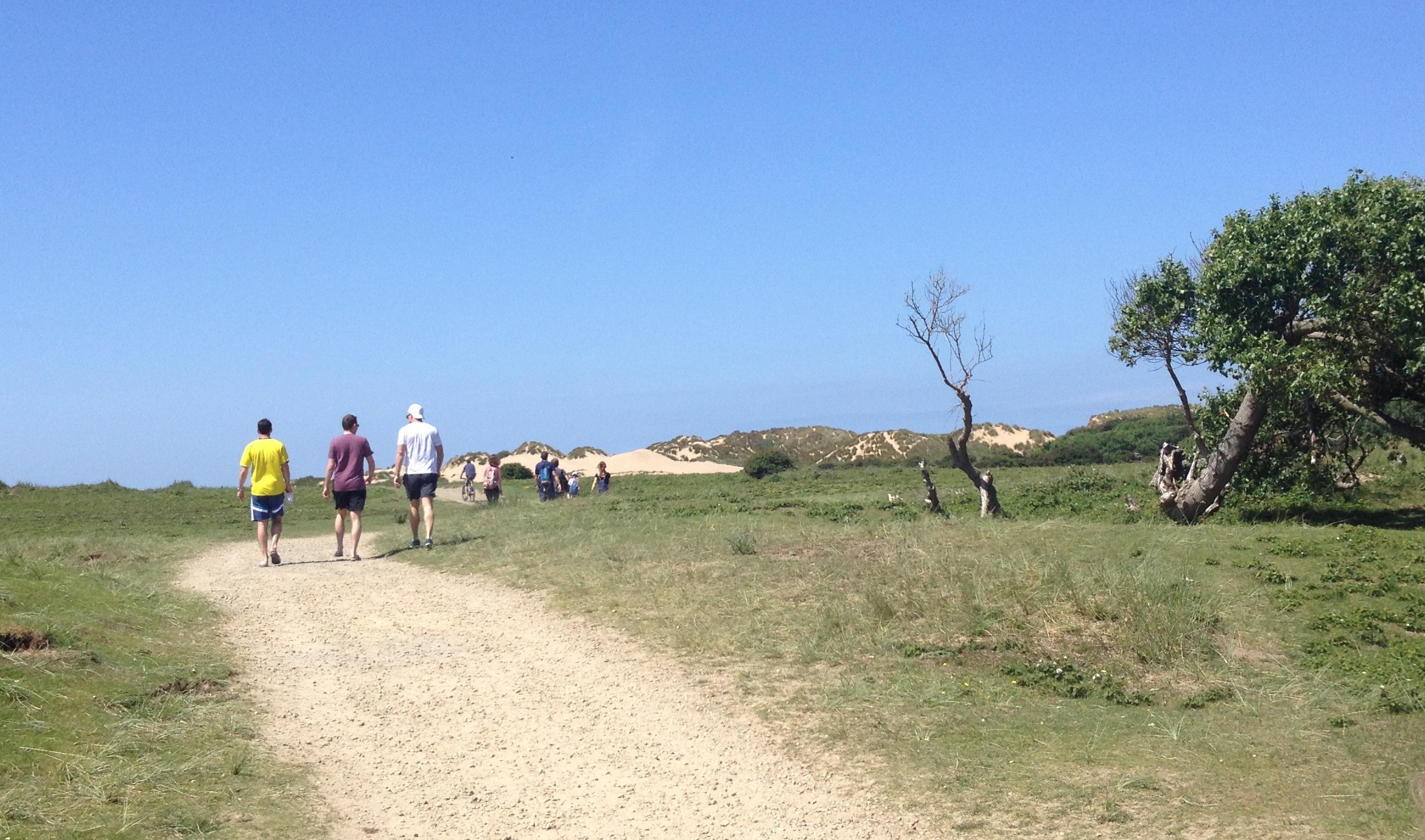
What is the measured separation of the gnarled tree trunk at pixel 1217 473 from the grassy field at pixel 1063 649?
3.88ft

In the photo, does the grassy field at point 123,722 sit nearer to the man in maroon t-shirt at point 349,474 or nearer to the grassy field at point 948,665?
the grassy field at point 948,665

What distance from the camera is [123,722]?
273 inches

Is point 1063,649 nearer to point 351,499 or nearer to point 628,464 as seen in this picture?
point 351,499

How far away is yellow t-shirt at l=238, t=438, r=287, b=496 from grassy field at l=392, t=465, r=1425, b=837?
206cm

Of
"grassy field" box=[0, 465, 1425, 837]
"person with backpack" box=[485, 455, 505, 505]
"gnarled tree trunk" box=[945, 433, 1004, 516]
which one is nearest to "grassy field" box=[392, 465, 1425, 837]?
"grassy field" box=[0, 465, 1425, 837]

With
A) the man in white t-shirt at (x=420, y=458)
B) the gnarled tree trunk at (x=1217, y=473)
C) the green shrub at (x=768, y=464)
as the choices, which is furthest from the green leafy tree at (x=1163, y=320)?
the green shrub at (x=768, y=464)

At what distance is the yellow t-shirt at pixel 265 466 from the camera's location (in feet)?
44.6

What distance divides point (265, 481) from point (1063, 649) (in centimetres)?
944

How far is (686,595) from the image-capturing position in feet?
36.9

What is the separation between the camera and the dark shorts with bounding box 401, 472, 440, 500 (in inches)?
578

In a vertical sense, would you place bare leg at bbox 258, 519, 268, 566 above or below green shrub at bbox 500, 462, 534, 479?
below

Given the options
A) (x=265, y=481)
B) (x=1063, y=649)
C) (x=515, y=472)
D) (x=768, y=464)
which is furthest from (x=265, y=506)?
(x=515, y=472)

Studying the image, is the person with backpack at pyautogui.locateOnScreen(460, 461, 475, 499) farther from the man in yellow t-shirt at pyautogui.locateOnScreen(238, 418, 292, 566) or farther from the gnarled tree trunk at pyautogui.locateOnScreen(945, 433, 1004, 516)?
the man in yellow t-shirt at pyautogui.locateOnScreen(238, 418, 292, 566)

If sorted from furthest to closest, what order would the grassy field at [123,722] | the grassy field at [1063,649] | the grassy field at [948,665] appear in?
the grassy field at [1063,649], the grassy field at [948,665], the grassy field at [123,722]
